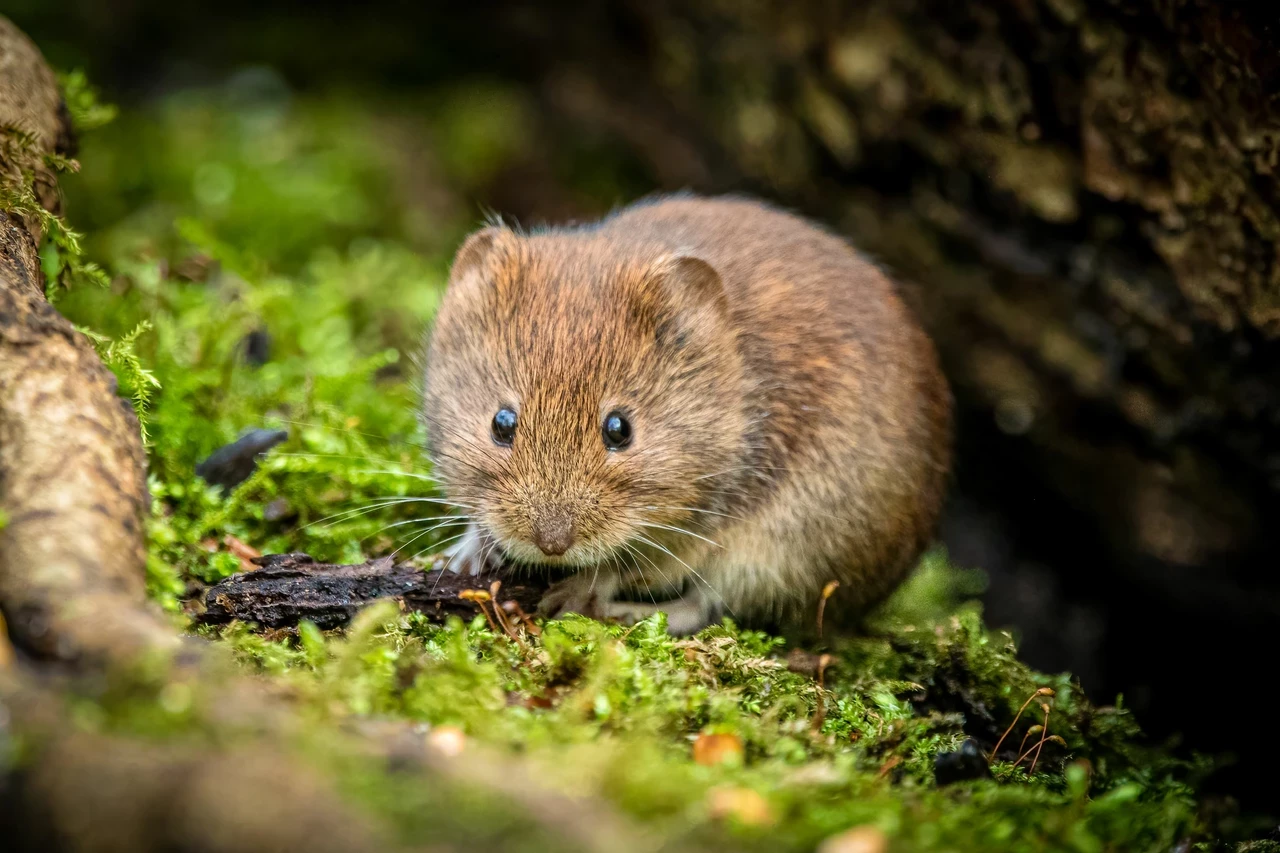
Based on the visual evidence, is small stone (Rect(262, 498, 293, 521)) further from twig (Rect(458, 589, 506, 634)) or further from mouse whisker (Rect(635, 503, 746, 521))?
mouse whisker (Rect(635, 503, 746, 521))

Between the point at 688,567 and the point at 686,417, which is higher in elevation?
the point at 686,417

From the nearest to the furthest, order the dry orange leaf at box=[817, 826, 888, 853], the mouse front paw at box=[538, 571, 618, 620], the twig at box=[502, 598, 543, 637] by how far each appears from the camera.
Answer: the dry orange leaf at box=[817, 826, 888, 853], the twig at box=[502, 598, 543, 637], the mouse front paw at box=[538, 571, 618, 620]

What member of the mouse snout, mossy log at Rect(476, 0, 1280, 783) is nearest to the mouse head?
the mouse snout

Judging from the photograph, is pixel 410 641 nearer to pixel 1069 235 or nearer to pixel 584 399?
pixel 584 399

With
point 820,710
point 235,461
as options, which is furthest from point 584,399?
point 235,461

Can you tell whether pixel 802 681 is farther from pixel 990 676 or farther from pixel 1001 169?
pixel 1001 169

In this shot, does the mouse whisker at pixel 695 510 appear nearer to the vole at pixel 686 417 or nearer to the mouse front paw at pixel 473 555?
the vole at pixel 686 417
